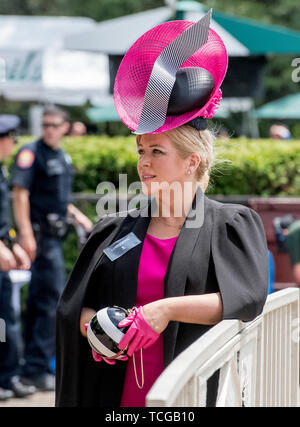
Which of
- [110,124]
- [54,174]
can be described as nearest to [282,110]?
[110,124]

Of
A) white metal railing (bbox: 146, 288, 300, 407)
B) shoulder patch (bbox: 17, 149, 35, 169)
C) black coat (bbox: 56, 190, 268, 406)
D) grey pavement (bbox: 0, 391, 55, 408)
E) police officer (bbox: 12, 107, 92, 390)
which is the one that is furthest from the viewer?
police officer (bbox: 12, 107, 92, 390)

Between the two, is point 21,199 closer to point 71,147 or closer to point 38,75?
point 71,147

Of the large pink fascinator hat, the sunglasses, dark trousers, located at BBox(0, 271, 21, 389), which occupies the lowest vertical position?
dark trousers, located at BBox(0, 271, 21, 389)

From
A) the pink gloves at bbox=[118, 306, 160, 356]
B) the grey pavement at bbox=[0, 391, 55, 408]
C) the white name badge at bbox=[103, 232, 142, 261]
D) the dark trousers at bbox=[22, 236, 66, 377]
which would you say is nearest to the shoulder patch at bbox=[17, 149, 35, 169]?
the dark trousers at bbox=[22, 236, 66, 377]

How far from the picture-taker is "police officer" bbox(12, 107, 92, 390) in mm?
5984

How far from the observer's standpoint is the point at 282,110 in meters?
18.3

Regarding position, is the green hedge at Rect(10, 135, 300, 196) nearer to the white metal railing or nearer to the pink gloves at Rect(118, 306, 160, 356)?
the white metal railing

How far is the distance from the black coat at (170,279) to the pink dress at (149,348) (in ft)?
0.08

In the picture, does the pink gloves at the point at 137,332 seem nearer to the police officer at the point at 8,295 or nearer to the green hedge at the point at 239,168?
the police officer at the point at 8,295

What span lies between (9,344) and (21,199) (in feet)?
3.55

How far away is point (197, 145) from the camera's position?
2.72 m

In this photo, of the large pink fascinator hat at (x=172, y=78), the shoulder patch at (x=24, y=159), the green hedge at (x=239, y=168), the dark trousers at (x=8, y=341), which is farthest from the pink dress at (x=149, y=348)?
the green hedge at (x=239, y=168)

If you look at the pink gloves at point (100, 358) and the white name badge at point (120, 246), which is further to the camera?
the white name badge at point (120, 246)

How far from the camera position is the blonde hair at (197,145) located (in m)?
2.69
